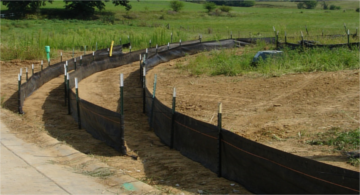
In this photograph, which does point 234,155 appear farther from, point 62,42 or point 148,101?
point 62,42

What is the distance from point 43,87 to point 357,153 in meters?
14.8

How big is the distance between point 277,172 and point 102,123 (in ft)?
18.5

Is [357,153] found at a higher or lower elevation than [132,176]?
higher

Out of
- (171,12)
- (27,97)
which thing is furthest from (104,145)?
(171,12)

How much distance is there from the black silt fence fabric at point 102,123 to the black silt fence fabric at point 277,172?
314 centimetres

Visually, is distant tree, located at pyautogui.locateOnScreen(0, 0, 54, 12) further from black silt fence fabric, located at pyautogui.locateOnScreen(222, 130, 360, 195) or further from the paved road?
black silt fence fabric, located at pyautogui.locateOnScreen(222, 130, 360, 195)

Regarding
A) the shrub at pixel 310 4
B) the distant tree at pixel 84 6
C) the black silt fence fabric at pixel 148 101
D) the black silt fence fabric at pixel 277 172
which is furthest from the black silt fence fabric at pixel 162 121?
the shrub at pixel 310 4

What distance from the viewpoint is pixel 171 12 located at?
83.2 metres

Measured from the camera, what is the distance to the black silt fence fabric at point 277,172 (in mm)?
6141

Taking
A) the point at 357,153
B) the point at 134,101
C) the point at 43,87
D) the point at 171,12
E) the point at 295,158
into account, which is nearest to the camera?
the point at 295,158

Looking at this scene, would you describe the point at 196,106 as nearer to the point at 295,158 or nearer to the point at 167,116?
the point at 167,116

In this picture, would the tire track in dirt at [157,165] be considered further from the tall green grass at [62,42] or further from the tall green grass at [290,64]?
the tall green grass at [62,42]

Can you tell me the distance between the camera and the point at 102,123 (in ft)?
37.9

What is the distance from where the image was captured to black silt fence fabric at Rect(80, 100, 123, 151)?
35.2ft
